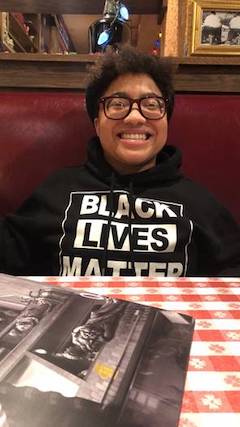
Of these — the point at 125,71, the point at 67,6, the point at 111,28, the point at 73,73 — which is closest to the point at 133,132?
the point at 125,71

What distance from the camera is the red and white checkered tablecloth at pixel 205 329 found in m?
0.40

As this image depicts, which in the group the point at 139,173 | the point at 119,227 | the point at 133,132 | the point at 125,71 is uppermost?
the point at 125,71

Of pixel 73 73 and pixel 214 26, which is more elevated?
pixel 214 26

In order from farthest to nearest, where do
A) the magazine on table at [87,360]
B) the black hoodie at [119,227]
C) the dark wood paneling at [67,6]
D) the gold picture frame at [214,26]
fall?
the dark wood paneling at [67,6], the gold picture frame at [214,26], the black hoodie at [119,227], the magazine on table at [87,360]

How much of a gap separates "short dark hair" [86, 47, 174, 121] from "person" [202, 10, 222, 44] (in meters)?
0.33

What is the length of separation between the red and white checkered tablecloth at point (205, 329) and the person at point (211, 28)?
0.96m

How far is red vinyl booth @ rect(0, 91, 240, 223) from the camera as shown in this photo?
1.26 meters

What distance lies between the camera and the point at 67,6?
1571mm

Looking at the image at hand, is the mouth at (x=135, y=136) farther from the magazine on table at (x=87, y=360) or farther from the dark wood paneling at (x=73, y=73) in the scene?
the magazine on table at (x=87, y=360)

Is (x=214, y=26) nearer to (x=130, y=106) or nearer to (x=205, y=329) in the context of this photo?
(x=130, y=106)

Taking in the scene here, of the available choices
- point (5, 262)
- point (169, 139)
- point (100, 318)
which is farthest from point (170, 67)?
point (100, 318)

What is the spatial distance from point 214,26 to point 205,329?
1198 mm

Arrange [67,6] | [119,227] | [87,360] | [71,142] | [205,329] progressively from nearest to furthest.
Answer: [87,360], [205,329], [119,227], [71,142], [67,6]

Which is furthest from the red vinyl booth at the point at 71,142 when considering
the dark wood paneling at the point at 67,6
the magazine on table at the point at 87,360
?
the magazine on table at the point at 87,360
